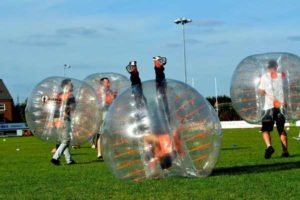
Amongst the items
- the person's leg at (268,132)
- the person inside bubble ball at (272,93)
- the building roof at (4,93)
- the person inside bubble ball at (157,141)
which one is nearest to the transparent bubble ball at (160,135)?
the person inside bubble ball at (157,141)

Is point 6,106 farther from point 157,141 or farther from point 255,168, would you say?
point 157,141

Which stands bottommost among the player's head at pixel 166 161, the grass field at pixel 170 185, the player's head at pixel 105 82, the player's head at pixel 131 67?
the grass field at pixel 170 185

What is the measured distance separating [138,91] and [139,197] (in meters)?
2.07

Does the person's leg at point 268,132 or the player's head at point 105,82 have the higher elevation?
the player's head at point 105,82

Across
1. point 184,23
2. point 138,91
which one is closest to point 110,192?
point 138,91

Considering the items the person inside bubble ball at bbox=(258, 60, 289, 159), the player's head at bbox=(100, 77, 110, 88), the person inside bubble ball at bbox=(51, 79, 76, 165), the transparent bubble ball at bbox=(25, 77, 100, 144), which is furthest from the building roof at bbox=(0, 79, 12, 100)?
the person inside bubble ball at bbox=(258, 60, 289, 159)

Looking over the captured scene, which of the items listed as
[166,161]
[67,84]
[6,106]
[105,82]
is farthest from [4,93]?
[166,161]

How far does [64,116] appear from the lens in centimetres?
1326

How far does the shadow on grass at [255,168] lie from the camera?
382 inches

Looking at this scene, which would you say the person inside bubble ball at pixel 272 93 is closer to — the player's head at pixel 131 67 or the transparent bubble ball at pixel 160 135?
the transparent bubble ball at pixel 160 135

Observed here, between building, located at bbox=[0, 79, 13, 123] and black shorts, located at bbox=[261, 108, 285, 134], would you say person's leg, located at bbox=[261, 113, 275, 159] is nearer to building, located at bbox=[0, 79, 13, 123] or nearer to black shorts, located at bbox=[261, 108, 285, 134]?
black shorts, located at bbox=[261, 108, 285, 134]

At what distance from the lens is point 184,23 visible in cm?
Answer: 6906

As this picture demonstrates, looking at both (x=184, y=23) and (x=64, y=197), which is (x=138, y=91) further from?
(x=184, y=23)

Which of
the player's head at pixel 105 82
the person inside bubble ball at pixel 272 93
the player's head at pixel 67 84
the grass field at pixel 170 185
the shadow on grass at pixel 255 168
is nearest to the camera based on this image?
the grass field at pixel 170 185
